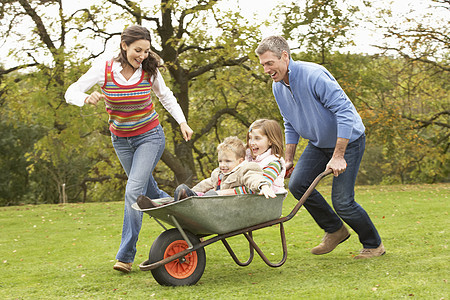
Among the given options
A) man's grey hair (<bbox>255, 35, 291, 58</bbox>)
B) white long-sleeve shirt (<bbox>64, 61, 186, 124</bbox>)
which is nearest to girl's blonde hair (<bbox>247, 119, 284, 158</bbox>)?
man's grey hair (<bbox>255, 35, 291, 58</bbox>)

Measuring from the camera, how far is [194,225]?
3.16m

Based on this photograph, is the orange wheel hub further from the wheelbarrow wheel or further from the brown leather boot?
the brown leather boot

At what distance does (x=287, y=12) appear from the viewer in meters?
12.6

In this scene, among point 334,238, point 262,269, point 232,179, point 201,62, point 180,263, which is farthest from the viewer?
point 201,62

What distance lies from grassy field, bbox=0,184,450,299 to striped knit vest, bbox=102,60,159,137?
1027 millimetres

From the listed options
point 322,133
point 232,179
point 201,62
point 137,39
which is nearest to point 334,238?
point 322,133

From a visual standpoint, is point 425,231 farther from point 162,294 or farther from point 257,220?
point 162,294

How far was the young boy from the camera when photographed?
3.11 meters

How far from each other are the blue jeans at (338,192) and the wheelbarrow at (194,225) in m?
0.52

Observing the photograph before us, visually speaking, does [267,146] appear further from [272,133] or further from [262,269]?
[262,269]

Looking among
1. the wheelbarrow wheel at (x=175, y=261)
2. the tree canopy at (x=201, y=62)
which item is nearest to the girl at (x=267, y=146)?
the wheelbarrow wheel at (x=175, y=261)

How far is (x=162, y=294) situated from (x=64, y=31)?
1115 cm

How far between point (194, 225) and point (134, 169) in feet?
2.48

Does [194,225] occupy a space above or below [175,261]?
above
